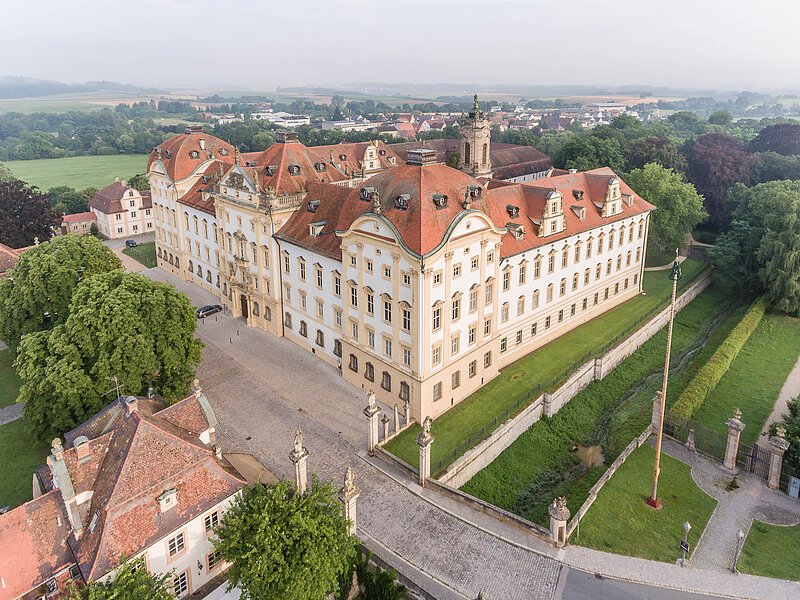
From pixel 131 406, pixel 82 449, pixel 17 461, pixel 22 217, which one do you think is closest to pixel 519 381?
pixel 131 406

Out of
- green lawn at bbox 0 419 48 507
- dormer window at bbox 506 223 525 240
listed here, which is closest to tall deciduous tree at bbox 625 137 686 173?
dormer window at bbox 506 223 525 240

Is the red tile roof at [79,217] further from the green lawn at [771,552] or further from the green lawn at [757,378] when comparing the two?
the green lawn at [771,552]

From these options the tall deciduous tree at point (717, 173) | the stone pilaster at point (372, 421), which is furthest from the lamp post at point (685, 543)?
the tall deciduous tree at point (717, 173)

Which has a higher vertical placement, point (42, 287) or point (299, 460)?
point (42, 287)

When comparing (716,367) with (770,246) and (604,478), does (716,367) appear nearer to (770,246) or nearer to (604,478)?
(604,478)

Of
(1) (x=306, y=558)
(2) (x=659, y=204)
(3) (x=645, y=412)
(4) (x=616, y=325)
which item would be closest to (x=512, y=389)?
(3) (x=645, y=412)

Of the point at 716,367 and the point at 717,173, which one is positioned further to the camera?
the point at 717,173

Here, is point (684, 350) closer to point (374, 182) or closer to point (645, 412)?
point (645, 412)
